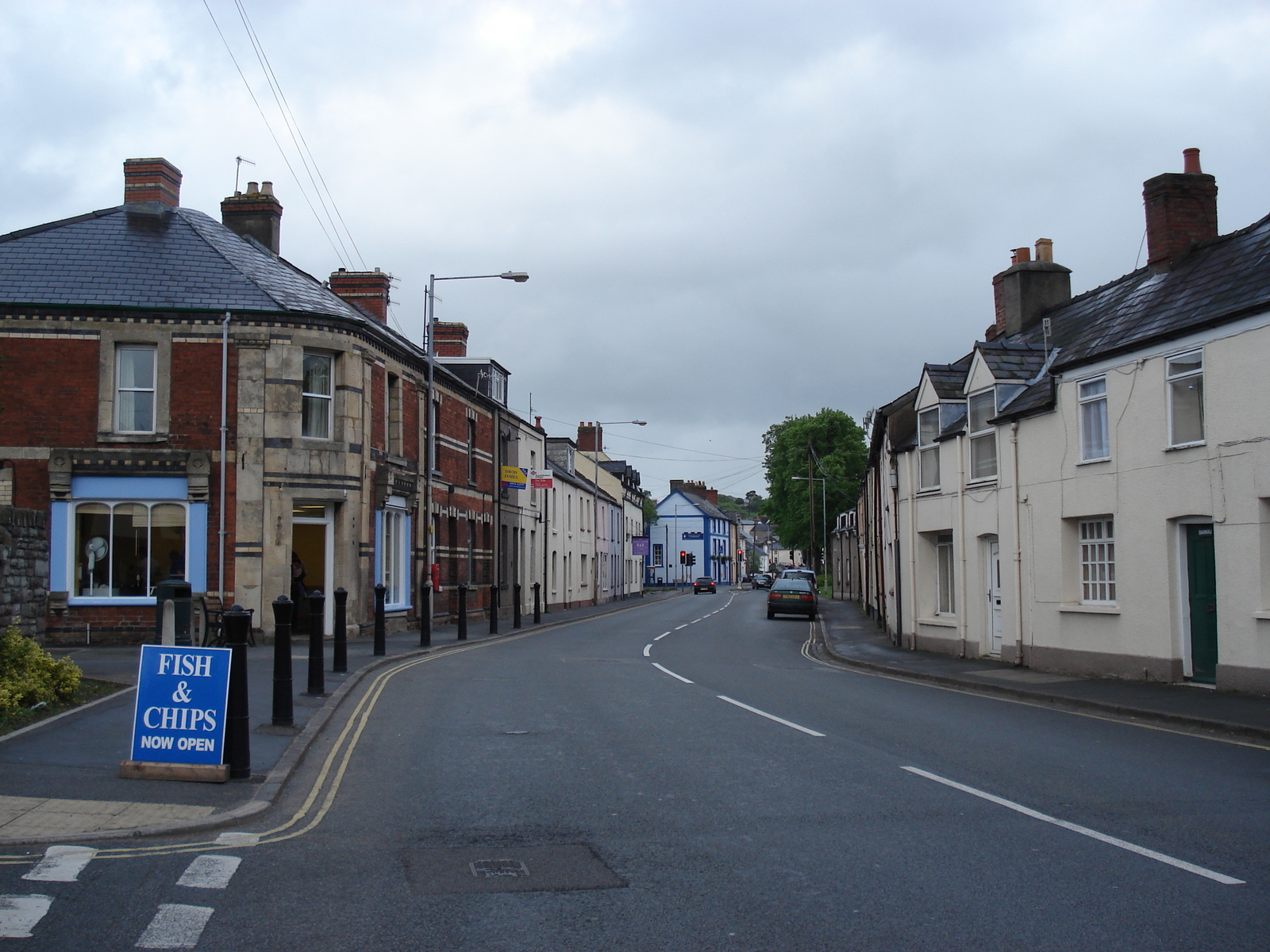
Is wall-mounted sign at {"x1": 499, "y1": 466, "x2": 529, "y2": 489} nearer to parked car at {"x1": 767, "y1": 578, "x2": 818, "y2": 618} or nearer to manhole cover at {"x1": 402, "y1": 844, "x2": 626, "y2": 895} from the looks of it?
parked car at {"x1": 767, "y1": 578, "x2": 818, "y2": 618}

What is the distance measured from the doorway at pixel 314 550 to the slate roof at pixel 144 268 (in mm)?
4611

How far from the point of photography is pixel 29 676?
11602mm

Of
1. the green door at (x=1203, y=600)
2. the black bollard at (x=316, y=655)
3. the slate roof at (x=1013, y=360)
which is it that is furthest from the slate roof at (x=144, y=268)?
the green door at (x=1203, y=600)

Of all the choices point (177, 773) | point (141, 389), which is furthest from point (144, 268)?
point (177, 773)

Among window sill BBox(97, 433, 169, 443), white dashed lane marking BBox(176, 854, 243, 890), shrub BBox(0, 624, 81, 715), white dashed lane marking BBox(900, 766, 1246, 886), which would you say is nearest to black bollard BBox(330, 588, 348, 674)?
shrub BBox(0, 624, 81, 715)

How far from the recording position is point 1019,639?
1934cm

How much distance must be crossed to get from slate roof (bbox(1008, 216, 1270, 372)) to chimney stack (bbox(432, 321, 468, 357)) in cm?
2258

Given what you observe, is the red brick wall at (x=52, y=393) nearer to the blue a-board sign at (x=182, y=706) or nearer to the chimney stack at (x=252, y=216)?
the chimney stack at (x=252, y=216)

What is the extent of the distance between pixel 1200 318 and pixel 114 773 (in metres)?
14.5

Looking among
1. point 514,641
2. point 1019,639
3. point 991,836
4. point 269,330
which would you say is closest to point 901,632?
point 1019,639

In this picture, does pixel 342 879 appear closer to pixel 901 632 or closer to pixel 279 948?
pixel 279 948

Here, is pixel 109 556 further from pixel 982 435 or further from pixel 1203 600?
pixel 1203 600

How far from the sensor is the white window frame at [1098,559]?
57.2ft

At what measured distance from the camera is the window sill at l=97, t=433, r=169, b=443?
22766mm
